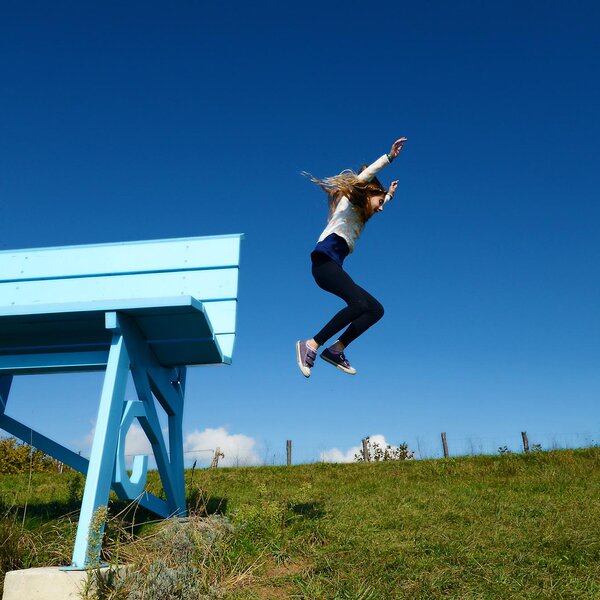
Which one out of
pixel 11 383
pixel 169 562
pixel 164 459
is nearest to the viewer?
pixel 169 562

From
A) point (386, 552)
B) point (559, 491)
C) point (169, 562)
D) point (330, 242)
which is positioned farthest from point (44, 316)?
point (559, 491)

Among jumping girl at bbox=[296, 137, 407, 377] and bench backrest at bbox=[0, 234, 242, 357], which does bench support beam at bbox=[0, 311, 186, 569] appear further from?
jumping girl at bbox=[296, 137, 407, 377]

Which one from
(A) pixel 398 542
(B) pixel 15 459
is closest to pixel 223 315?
(A) pixel 398 542

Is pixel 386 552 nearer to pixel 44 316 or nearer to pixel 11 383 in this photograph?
pixel 44 316

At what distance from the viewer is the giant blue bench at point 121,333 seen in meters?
3.56

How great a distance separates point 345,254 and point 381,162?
70 centimetres

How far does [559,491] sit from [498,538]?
8.27ft

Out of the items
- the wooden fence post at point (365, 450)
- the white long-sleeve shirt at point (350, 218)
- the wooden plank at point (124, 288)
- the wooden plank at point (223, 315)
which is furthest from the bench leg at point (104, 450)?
the wooden fence post at point (365, 450)

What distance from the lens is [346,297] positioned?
397cm

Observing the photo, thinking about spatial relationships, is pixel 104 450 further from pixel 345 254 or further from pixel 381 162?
pixel 381 162

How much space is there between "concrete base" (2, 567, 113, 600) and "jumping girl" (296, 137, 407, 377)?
1.88m

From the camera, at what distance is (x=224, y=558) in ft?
11.4

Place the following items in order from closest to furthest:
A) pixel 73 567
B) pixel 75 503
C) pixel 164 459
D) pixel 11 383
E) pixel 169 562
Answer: pixel 73 567 → pixel 169 562 → pixel 164 459 → pixel 11 383 → pixel 75 503

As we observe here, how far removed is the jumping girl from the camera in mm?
3971
